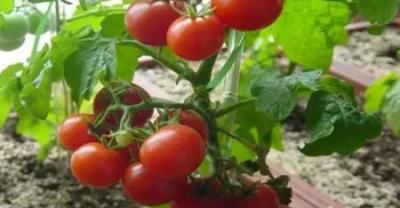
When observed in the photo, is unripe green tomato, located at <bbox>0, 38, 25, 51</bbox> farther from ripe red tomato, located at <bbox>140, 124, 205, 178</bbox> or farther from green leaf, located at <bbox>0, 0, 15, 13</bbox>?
ripe red tomato, located at <bbox>140, 124, 205, 178</bbox>

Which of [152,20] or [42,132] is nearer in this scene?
[152,20]

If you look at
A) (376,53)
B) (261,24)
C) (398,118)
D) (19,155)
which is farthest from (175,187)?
(376,53)

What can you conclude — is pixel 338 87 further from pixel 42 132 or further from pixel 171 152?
pixel 42 132

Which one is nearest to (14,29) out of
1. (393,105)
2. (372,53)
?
(393,105)

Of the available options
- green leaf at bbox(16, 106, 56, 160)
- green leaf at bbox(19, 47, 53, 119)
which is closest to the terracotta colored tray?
green leaf at bbox(16, 106, 56, 160)

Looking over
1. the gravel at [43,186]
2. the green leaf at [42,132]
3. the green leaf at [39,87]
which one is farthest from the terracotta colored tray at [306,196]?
the green leaf at [39,87]

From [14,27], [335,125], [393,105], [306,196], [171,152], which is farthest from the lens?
[306,196]

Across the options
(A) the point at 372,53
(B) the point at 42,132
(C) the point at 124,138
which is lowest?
(A) the point at 372,53

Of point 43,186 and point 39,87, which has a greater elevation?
point 39,87
